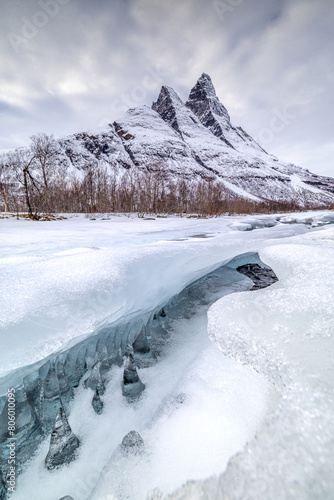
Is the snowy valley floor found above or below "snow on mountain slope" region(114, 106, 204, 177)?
below

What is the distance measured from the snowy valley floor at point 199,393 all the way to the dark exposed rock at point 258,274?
6.63 ft

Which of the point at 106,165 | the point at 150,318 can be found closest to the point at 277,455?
the point at 150,318

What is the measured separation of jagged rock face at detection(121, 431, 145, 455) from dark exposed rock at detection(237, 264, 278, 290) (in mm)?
3338

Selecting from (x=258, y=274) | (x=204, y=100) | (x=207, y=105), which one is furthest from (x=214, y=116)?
(x=258, y=274)

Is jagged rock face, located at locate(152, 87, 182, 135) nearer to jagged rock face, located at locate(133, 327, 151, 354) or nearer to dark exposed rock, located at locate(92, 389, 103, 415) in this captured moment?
jagged rock face, located at locate(133, 327, 151, 354)

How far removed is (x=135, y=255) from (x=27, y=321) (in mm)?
1543

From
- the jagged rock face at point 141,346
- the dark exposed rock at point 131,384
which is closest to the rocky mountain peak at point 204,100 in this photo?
the jagged rock face at point 141,346

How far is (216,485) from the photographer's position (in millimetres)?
712

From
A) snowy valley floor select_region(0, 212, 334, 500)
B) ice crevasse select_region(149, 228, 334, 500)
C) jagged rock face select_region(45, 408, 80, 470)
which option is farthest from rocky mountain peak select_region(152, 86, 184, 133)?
jagged rock face select_region(45, 408, 80, 470)

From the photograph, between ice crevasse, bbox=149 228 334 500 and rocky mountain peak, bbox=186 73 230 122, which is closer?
ice crevasse, bbox=149 228 334 500

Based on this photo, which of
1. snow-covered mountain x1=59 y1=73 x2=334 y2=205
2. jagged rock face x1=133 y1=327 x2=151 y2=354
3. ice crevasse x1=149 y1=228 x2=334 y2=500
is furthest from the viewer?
snow-covered mountain x1=59 y1=73 x2=334 y2=205

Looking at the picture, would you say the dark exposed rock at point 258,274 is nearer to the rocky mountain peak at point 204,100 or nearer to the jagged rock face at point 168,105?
the jagged rock face at point 168,105

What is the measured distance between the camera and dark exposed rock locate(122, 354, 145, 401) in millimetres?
1451

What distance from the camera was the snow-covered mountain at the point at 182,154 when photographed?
76625 millimetres
